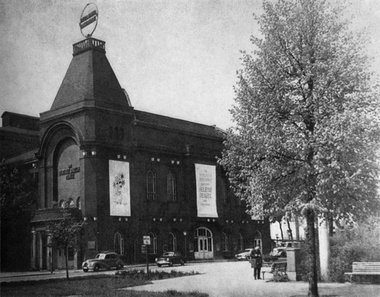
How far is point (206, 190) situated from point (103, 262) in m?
15.6

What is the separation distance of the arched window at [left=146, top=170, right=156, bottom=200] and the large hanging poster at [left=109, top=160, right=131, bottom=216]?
301 cm

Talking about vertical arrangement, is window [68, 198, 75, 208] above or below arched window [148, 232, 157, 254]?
above

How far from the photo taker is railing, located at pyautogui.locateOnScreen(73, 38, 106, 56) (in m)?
43.4

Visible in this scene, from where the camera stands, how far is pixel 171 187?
156ft

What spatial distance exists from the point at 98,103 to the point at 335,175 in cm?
2846

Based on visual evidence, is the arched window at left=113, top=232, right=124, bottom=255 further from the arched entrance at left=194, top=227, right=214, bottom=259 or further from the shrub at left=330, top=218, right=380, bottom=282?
the shrub at left=330, top=218, right=380, bottom=282

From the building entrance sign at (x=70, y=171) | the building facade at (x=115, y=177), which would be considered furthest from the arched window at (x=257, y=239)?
the building entrance sign at (x=70, y=171)

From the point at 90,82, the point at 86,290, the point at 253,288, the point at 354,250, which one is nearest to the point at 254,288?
the point at 253,288

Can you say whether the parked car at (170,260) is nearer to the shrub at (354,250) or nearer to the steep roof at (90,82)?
the steep roof at (90,82)

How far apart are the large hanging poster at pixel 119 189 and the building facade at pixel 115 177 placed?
8 cm

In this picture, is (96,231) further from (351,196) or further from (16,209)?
(351,196)

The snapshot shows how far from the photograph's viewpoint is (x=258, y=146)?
16.7 metres

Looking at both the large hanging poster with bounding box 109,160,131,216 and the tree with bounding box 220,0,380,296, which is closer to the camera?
the tree with bounding box 220,0,380,296

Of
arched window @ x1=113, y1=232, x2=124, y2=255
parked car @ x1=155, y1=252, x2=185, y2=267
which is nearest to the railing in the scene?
arched window @ x1=113, y1=232, x2=124, y2=255
